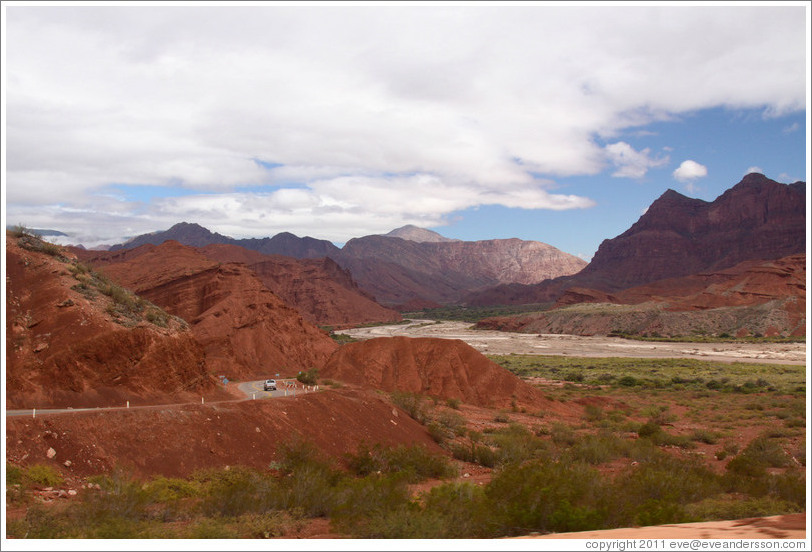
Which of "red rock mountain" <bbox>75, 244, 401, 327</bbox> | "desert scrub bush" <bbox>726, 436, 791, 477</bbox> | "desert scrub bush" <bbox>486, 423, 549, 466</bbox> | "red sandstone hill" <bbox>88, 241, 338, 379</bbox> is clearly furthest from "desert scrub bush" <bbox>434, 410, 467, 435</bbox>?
"red rock mountain" <bbox>75, 244, 401, 327</bbox>

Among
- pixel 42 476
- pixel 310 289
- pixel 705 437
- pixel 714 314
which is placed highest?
pixel 310 289

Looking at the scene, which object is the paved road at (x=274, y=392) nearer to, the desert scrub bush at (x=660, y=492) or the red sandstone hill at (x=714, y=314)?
the desert scrub bush at (x=660, y=492)

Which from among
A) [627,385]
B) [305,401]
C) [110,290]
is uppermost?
[110,290]

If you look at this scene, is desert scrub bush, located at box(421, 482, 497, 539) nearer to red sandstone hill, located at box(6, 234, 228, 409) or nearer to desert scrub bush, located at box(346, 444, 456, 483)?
desert scrub bush, located at box(346, 444, 456, 483)

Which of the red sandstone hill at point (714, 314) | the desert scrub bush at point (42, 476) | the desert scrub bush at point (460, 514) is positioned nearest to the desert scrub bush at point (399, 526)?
the desert scrub bush at point (460, 514)

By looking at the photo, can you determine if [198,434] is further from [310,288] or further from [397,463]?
[310,288]

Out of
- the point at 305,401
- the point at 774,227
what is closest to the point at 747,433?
the point at 305,401

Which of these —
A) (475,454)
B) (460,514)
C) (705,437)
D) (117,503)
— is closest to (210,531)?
(117,503)

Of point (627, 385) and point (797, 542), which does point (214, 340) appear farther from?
point (797, 542)
